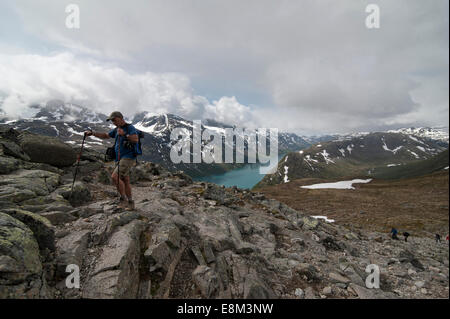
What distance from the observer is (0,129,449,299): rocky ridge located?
4609 millimetres

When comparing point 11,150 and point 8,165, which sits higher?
point 11,150

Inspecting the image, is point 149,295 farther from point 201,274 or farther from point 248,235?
point 248,235

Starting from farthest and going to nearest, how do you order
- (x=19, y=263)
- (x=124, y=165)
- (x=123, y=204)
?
(x=123, y=204) → (x=124, y=165) → (x=19, y=263)

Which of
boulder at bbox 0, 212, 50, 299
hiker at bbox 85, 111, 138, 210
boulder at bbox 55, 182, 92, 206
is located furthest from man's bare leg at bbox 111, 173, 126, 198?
boulder at bbox 0, 212, 50, 299

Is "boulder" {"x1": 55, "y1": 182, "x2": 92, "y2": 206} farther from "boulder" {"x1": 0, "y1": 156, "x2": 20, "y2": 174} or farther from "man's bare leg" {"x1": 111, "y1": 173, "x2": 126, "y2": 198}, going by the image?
"boulder" {"x1": 0, "y1": 156, "x2": 20, "y2": 174}

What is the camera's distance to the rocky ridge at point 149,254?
4.61 m

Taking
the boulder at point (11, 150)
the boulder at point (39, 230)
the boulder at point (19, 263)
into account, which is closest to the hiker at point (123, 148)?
the boulder at point (39, 230)

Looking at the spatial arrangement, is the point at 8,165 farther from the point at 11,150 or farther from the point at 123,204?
the point at 123,204

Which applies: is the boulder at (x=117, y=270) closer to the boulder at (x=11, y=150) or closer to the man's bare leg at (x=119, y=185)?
the man's bare leg at (x=119, y=185)

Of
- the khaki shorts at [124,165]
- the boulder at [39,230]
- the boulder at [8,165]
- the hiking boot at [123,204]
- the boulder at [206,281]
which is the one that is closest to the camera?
the boulder at [39,230]

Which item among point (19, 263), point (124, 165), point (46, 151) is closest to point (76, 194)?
point (124, 165)

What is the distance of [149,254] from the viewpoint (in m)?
5.79

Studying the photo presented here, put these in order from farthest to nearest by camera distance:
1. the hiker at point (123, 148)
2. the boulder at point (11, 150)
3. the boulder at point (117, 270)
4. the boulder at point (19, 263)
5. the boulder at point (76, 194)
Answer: the boulder at point (11, 150) → the boulder at point (76, 194) → the hiker at point (123, 148) → the boulder at point (117, 270) → the boulder at point (19, 263)

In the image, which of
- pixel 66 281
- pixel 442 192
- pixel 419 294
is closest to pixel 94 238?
pixel 66 281
